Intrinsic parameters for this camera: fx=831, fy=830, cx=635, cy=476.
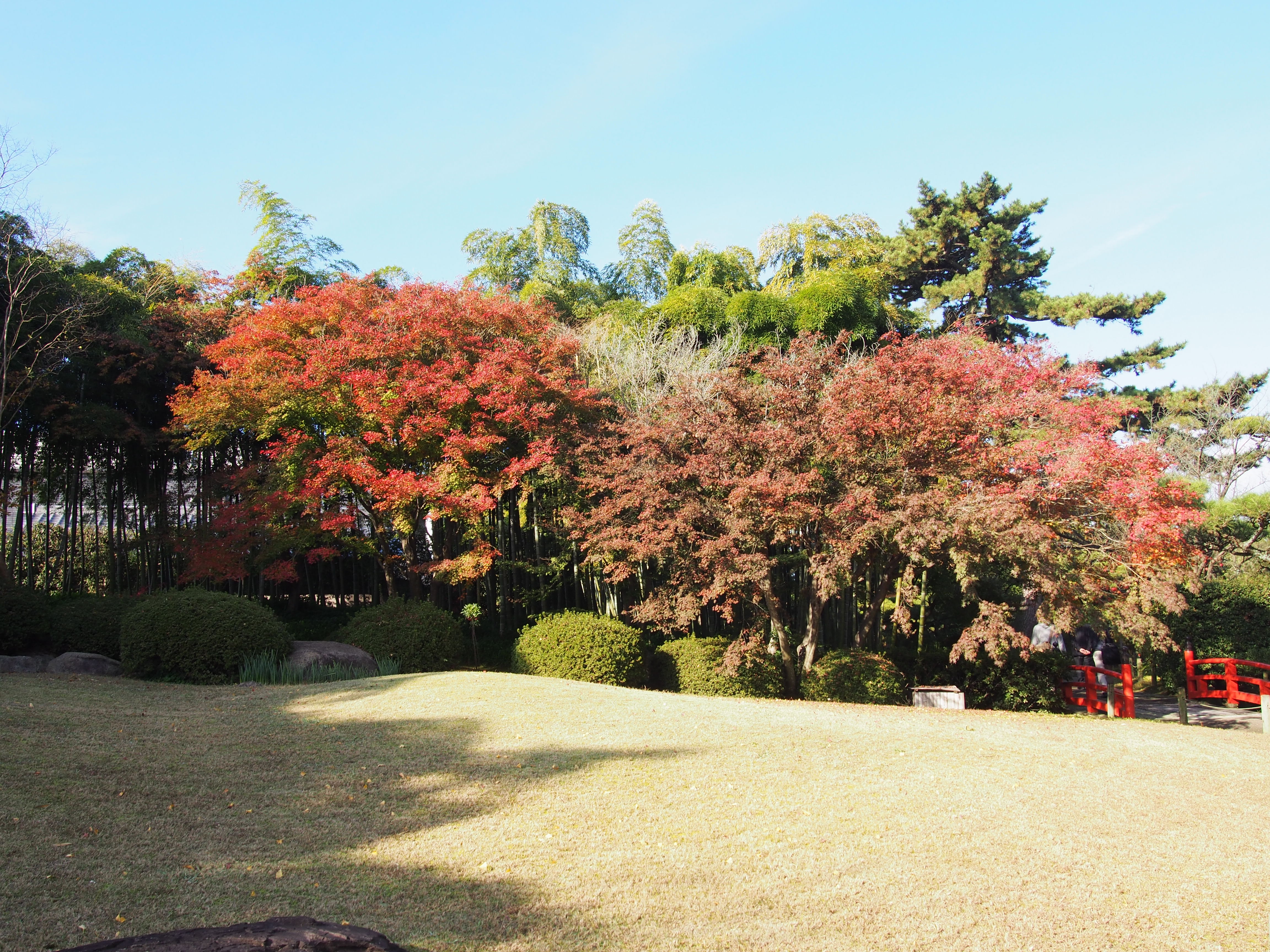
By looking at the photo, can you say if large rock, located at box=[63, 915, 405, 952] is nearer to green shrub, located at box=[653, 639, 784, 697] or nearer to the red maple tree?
green shrub, located at box=[653, 639, 784, 697]

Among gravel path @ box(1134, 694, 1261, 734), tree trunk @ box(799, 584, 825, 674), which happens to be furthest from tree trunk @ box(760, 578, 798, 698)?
gravel path @ box(1134, 694, 1261, 734)

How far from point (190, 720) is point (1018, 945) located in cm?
564

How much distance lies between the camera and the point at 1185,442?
15500 mm

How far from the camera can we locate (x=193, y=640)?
28.4 ft

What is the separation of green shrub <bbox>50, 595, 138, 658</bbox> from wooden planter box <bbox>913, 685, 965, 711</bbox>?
9204 mm

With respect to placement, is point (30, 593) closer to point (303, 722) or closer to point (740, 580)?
point (303, 722)

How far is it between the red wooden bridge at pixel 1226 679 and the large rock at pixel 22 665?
14.3 m

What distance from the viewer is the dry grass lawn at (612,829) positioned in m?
3.31

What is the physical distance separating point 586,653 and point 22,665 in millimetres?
6048

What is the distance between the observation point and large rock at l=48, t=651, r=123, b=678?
28.8 ft

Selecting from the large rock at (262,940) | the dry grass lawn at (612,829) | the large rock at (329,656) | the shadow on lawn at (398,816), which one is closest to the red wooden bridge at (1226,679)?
the dry grass lawn at (612,829)

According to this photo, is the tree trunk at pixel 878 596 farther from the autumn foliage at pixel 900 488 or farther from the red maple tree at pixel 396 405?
the red maple tree at pixel 396 405

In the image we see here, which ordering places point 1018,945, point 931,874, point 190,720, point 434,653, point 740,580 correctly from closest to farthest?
1. point 1018,945
2. point 931,874
3. point 190,720
4. point 740,580
5. point 434,653

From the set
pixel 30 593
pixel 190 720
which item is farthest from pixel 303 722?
pixel 30 593
